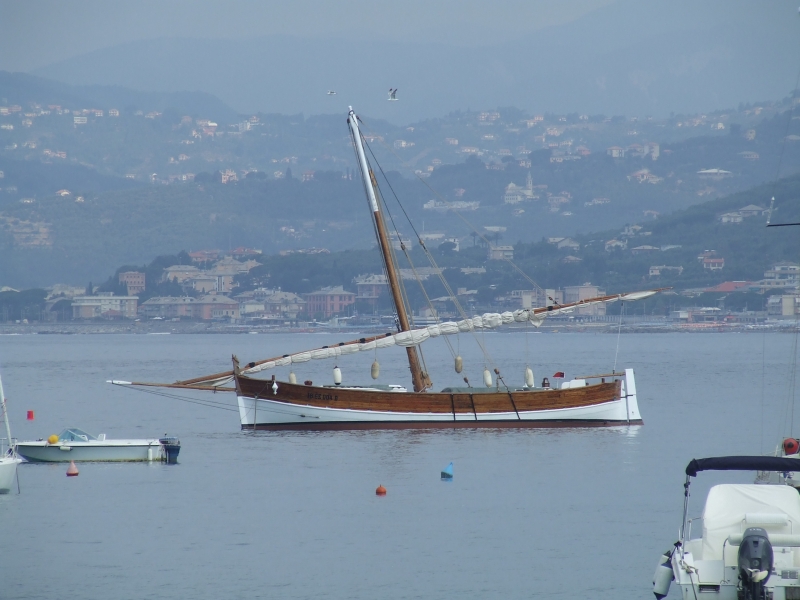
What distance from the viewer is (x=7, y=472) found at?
3841cm

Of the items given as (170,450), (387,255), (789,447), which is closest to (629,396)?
(387,255)

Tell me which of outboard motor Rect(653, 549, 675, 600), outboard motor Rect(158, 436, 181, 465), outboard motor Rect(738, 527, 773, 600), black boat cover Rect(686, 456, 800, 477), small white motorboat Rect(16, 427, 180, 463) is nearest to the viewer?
outboard motor Rect(738, 527, 773, 600)

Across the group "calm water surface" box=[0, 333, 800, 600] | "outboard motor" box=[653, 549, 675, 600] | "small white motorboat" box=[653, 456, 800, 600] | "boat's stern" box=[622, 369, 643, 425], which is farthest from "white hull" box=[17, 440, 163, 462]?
"outboard motor" box=[653, 549, 675, 600]

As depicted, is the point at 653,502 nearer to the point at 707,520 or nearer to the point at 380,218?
the point at 707,520

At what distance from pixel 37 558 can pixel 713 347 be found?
513 feet

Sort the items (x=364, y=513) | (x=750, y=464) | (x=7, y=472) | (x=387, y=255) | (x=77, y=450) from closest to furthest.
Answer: (x=750, y=464)
(x=364, y=513)
(x=7, y=472)
(x=77, y=450)
(x=387, y=255)

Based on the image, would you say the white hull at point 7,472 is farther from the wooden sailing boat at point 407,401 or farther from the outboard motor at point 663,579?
the outboard motor at point 663,579

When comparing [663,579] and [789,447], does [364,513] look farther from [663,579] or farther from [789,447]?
[663,579]

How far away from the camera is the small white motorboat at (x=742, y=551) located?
2286 cm

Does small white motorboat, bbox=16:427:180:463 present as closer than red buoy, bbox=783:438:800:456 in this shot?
No

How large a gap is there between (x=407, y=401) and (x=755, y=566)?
28.7 m

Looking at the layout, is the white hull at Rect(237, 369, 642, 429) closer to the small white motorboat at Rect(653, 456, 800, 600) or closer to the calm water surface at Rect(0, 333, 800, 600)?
the calm water surface at Rect(0, 333, 800, 600)

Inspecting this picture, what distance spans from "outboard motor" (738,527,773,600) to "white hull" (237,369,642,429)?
93.9 feet

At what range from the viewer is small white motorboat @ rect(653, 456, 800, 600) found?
75.0ft
